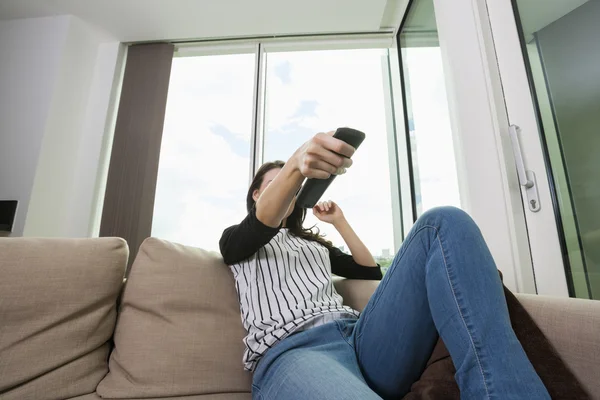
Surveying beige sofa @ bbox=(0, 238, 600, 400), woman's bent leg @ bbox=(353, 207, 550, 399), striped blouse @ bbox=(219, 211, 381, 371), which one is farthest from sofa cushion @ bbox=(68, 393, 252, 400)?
woman's bent leg @ bbox=(353, 207, 550, 399)

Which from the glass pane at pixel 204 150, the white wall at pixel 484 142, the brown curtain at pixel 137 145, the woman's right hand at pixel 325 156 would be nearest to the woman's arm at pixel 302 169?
the woman's right hand at pixel 325 156

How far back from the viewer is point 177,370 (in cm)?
80

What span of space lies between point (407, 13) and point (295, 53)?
36.3 inches

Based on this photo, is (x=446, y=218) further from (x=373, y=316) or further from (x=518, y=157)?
(x=518, y=157)

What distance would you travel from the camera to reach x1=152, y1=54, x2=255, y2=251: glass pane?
7.58 ft

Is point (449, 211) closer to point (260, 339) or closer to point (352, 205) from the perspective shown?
point (260, 339)

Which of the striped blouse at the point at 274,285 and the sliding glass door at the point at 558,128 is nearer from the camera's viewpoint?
the striped blouse at the point at 274,285

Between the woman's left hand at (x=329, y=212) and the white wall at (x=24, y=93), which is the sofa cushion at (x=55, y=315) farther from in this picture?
the white wall at (x=24, y=93)

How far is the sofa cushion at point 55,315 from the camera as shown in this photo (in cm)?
71

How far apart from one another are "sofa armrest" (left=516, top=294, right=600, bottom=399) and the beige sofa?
1 centimetres

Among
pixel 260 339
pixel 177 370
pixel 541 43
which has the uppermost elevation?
pixel 541 43

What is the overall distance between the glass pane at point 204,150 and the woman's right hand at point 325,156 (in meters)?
1.67

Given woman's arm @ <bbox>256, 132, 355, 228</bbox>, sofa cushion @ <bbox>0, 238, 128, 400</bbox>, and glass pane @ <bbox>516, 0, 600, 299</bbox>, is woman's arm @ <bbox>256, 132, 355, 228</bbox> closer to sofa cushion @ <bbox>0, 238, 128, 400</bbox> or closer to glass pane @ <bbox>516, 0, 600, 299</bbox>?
sofa cushion @ <bbox>0, 238, 128, 400</bbox>

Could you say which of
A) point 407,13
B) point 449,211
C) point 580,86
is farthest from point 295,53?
point 449,211
